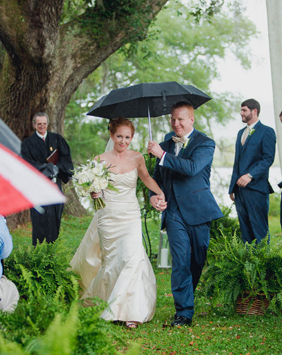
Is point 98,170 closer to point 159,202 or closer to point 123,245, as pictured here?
point 159,202

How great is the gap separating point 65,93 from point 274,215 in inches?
420

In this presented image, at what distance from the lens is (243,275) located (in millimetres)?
5496

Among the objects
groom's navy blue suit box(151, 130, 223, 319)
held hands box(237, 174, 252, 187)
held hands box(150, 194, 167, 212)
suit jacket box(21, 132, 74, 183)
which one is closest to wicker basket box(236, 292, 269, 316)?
groom's navy blue suit box(151, 130, 223, 319)

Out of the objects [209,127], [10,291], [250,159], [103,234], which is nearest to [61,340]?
[10,291]

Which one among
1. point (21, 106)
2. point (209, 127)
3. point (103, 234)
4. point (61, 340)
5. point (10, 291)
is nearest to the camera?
point (61, 340)

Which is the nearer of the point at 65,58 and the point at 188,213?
the point at 188,213

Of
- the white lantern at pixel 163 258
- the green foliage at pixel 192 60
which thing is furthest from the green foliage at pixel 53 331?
the green foliage at pixel 192 60

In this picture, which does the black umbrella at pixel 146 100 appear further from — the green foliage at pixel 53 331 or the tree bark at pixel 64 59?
the tree bark at pixel 64 59

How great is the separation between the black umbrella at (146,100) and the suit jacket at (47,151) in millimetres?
2163

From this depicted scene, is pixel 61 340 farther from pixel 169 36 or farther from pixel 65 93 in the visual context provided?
pixel 169 36

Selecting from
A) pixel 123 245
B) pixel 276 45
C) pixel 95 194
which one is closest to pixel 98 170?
pixel 95 194

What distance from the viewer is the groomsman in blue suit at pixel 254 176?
7.51 metres

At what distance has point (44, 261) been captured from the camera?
5.44 metres

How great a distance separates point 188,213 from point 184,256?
478mm
